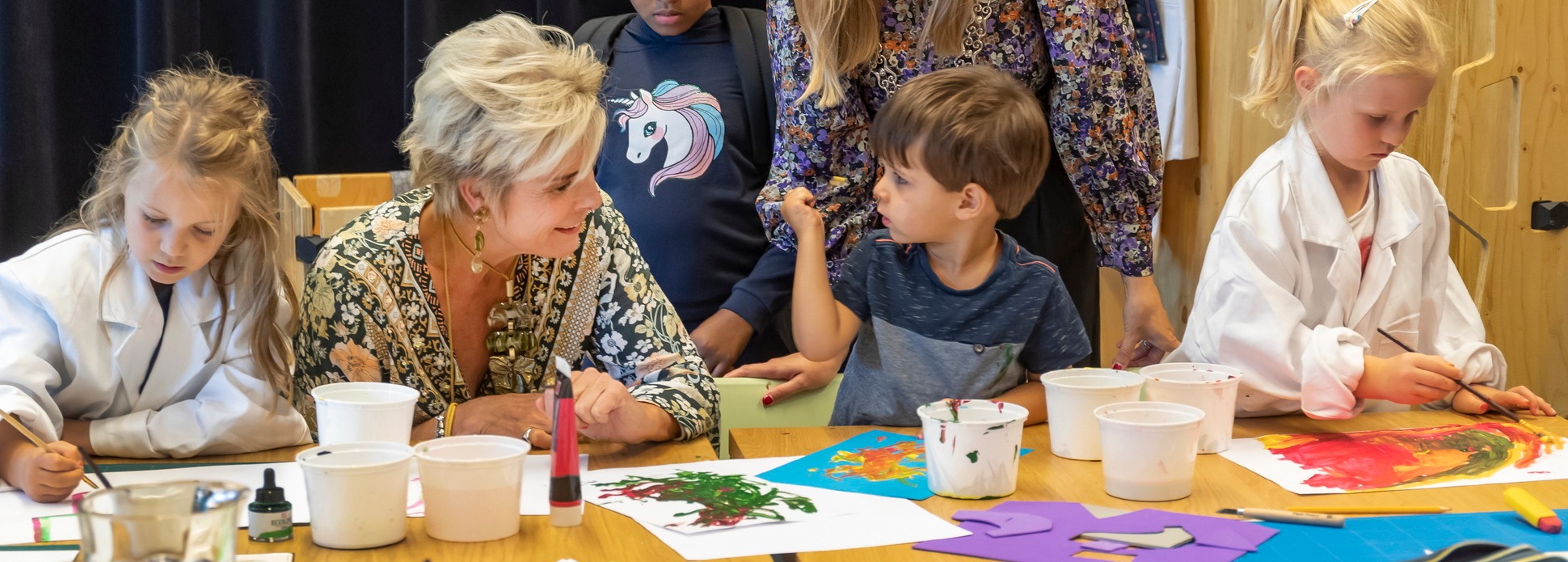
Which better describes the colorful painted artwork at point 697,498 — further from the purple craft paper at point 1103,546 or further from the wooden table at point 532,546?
the purple craft paper at point 1103,546

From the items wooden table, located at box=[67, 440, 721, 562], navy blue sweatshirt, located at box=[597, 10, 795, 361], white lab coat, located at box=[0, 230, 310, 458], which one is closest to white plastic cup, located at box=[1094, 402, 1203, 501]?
wooden table, located at box=[67, 440, 721, 562]

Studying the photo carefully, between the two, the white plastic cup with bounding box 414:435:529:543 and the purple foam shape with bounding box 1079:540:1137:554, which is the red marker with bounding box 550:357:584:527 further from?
the purple foam shape with bounding box 1079:540:1137:554

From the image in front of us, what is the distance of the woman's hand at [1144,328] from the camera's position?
2137 millimetres

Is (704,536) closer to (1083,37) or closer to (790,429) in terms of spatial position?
(790,429)

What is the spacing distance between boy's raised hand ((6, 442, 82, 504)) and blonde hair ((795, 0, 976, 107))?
1154 mm

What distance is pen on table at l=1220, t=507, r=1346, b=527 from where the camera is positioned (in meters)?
1.21

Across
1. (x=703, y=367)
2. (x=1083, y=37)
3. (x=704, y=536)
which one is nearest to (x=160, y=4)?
(x=703, y=367)

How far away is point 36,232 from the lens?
2844 mm

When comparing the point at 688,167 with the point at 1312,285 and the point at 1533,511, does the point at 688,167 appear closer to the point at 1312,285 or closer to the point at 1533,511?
the point at 1312,285

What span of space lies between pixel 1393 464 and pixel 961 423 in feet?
1.77

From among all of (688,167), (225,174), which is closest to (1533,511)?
(225,174)

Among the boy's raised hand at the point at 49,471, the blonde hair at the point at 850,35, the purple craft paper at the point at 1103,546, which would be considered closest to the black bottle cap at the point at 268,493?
the boy's raised hand at the point at 49,471

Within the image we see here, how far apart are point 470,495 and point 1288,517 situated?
2.53 feet

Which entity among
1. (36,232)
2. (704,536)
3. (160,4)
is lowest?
(704,536)
